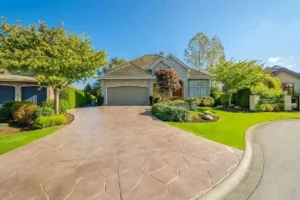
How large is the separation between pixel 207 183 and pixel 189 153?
195 centimetres

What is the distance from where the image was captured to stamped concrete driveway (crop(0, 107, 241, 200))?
3.90 meters

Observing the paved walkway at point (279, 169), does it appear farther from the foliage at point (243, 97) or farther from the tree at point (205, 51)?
the tree at point (205, 51)

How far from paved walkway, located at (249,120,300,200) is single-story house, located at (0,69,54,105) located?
18539mm

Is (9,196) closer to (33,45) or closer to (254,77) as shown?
(33,45)

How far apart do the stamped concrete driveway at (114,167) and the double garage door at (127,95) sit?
14.3 metres

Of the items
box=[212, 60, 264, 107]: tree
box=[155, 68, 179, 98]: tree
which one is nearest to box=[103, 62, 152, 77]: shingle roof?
box=[155, 68, 179, 98]: tree

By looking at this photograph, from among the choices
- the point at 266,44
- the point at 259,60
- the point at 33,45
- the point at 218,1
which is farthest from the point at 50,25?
the point at 259,60

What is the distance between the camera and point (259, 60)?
63.9 ft

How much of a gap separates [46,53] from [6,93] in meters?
10.1

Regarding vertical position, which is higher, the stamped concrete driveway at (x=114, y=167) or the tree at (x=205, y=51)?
the tree at (x=205, y=51)

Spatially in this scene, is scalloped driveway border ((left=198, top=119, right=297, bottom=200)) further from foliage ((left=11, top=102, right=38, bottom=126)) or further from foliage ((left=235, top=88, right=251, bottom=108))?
foliage ((left=235, top=88, right=251, bottom=108))

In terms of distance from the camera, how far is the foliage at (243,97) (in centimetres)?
1986

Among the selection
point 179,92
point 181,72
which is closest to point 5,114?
point 179,92

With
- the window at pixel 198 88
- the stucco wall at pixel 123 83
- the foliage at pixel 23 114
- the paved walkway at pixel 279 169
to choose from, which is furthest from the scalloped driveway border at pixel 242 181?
the window at pixel 198 88
